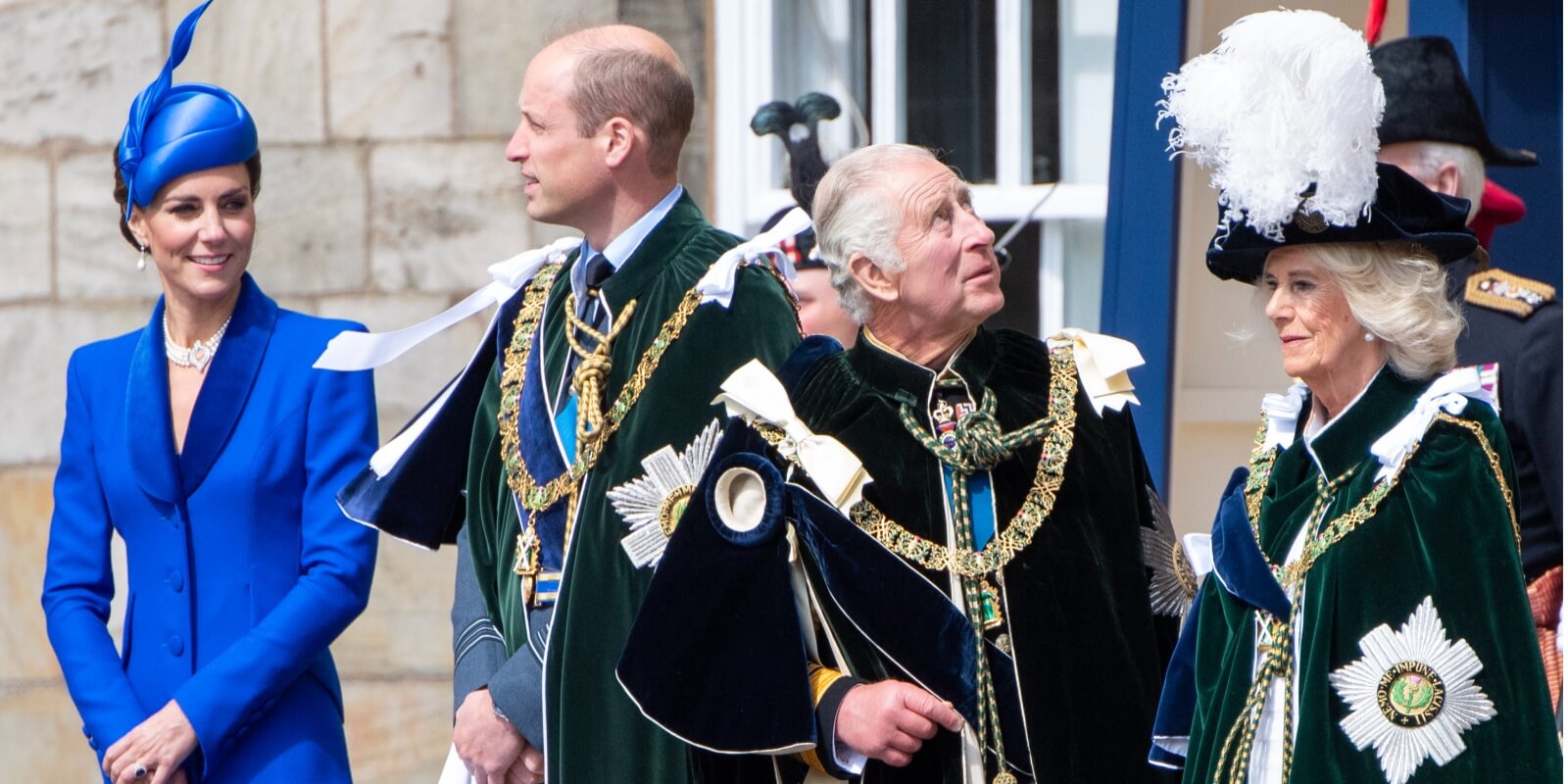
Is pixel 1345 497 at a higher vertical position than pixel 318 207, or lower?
lower

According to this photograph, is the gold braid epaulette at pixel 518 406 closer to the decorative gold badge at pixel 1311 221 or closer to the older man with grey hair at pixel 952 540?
the older man with grey hair at pixel 952 540

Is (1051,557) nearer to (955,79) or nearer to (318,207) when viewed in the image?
(955,79)

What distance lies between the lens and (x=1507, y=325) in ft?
13.1

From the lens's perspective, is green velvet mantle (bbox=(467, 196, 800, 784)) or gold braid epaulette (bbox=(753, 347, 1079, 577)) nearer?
gold braid epaulette (bbox=(753, 347, 1079, 577))

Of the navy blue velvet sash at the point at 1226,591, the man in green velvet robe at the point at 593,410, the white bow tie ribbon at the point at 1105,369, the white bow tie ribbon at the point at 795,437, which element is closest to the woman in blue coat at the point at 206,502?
the man in green velvet robe at the point at 593,410

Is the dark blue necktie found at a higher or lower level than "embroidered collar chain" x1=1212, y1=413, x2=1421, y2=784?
higher

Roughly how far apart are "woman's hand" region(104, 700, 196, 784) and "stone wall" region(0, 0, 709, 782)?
2.01m

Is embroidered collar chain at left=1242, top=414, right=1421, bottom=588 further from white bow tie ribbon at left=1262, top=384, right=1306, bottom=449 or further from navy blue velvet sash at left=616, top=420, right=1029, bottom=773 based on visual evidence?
navy blue velvet sash at left=616, top=420, right=1029, bottom=773

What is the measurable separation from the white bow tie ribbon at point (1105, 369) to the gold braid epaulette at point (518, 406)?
25.5 inches

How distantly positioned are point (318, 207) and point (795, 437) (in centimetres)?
302

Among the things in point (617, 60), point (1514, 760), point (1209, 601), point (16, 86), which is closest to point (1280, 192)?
point (1209, 601)

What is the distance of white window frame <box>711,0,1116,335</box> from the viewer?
5738 millimetres

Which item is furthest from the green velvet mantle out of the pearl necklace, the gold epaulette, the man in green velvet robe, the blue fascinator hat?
the gold epaulette

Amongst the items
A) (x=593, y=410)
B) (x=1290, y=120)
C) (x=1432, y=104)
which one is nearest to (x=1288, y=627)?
(x=1290, y=120)
